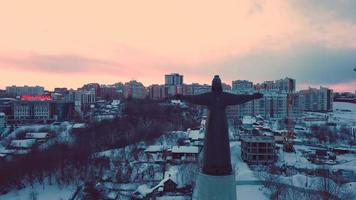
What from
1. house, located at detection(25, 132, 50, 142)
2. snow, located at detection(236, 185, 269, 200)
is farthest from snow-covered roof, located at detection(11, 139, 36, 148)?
snow, located at detection(236, 185, 269, 200)

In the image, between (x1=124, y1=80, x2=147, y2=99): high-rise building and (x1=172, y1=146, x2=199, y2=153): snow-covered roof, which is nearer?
(x1=172, y1=146, x2=199, y2=153): snow-covered roof

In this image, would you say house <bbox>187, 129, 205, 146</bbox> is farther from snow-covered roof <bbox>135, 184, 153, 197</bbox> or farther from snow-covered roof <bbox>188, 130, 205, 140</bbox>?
snow-covered roof <bbox>135, 184, 153, 197</bbox>

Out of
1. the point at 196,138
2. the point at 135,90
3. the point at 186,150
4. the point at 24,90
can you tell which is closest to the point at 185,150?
the point at 186,150

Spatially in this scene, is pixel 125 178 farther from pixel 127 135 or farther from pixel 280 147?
pixel 280 147

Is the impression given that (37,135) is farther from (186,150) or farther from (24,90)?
(24,90)

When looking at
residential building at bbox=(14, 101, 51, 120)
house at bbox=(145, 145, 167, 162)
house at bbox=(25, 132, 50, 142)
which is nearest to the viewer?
house at bbox=(145, 145, 167, 162)

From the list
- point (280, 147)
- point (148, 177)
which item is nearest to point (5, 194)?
point (148, 177)

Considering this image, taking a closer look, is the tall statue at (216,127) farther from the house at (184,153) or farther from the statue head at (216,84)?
the house at (184,153)
